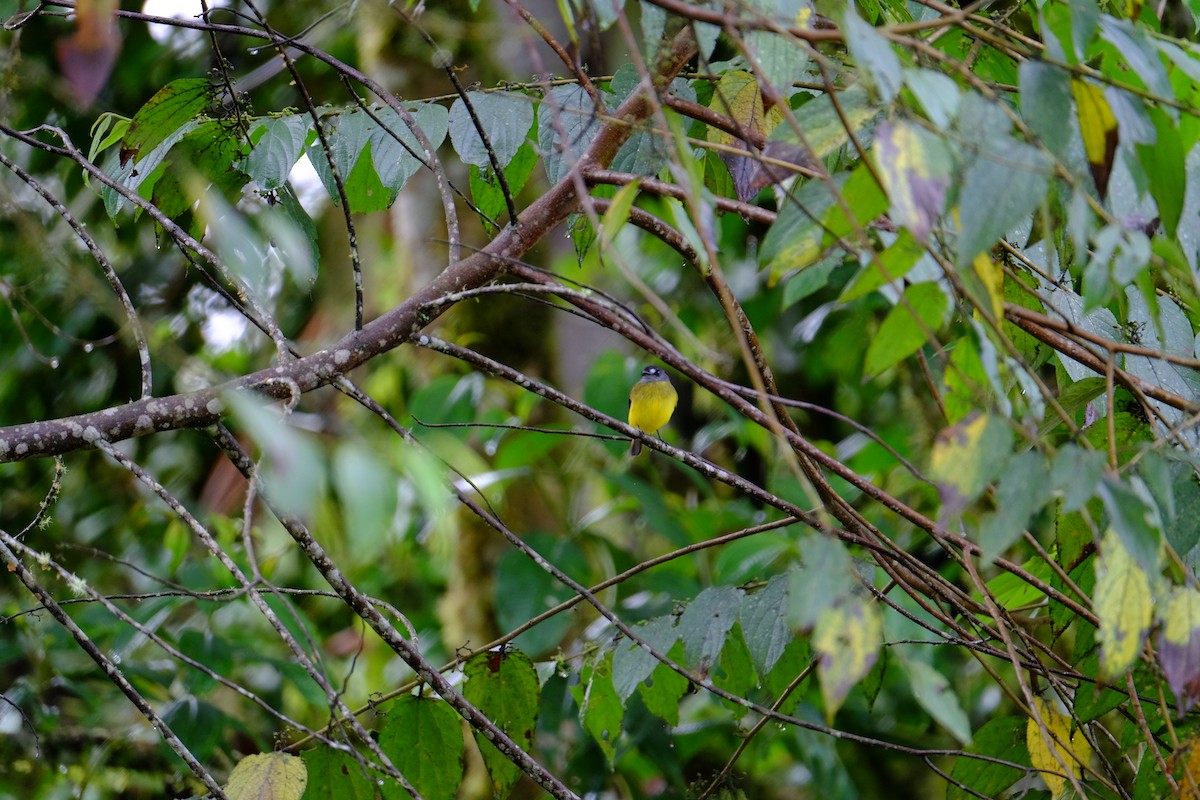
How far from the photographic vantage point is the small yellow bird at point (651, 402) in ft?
10.6

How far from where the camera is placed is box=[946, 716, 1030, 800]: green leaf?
5.39 ft

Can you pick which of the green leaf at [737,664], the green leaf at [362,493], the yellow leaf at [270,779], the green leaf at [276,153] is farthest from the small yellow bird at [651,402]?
the green leaf at [362,493]

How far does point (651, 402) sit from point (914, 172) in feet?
7.80

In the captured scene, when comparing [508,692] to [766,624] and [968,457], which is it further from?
[968,457]

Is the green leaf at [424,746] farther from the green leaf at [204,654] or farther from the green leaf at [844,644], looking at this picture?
the green leaf at [204,654]

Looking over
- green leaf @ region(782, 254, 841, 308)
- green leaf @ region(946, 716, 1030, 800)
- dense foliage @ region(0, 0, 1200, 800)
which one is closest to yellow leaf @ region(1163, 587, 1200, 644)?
dense foliage @ region(0, 0, 1200, 800)

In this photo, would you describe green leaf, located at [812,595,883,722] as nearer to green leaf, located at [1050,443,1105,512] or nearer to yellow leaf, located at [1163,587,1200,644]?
green leaf, located at [1050,443,1105,512]

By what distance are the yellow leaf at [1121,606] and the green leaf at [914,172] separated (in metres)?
0.34

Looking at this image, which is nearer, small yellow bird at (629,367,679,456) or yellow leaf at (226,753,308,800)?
yellow leaf at (226,753,308,800)

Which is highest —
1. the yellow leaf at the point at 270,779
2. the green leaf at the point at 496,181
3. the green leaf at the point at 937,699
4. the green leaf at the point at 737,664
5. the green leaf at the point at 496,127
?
the green leaf at the point at 496,127

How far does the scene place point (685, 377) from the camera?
1.94 m

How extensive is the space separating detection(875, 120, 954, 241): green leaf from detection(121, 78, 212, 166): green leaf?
3.72 ft

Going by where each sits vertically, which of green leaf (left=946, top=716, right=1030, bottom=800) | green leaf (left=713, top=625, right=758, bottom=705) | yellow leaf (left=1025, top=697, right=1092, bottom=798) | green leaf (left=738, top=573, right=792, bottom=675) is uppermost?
green leaf (left=738, top=573, right=792, bottom=675)

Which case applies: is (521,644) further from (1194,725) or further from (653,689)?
(1194,725)
